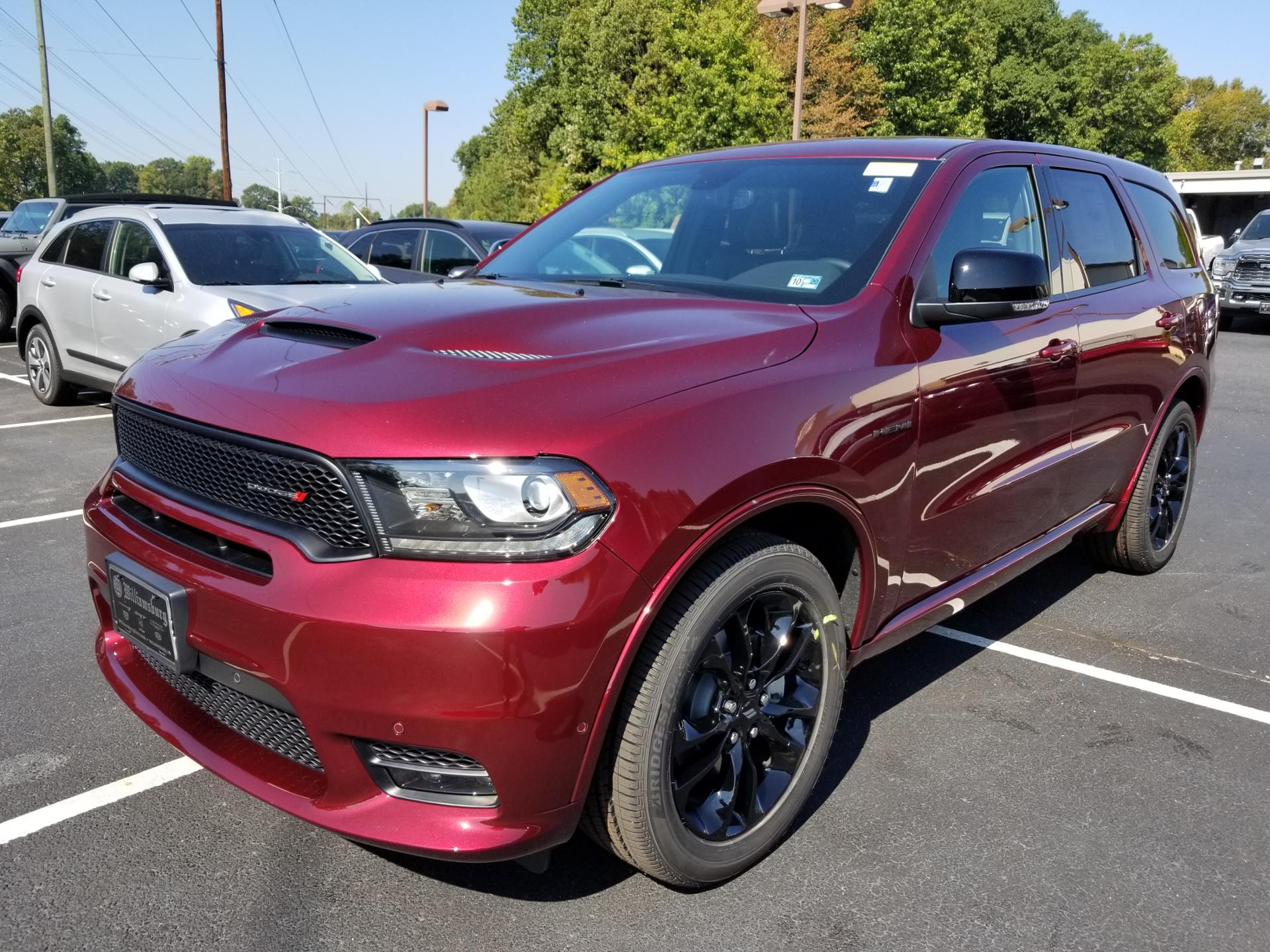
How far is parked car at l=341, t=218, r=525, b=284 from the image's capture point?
10.4m

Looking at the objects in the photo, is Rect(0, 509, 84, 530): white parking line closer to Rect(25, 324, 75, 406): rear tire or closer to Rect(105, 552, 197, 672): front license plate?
Rect(105, 552, 197, 672): front license plate

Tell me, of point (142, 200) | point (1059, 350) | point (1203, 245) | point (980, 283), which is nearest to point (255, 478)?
point (980, 283)

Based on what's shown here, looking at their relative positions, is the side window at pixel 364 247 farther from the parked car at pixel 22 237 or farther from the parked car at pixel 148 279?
the parked car at pixel 22 237

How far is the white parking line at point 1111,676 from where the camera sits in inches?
143

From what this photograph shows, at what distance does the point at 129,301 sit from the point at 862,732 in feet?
21.9

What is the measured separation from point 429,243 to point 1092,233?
26.1 feet

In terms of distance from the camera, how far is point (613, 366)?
7.41ft

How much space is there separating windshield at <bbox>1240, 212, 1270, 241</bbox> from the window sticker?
1866 centimetres

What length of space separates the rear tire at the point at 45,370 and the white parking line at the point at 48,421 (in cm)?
46

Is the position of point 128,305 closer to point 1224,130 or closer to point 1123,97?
point 1123,97

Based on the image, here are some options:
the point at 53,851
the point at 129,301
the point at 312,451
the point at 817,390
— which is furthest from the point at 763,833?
the point at 129,301

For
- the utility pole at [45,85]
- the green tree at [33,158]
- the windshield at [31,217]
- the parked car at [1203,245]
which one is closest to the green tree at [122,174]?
the green tree at [33,158]

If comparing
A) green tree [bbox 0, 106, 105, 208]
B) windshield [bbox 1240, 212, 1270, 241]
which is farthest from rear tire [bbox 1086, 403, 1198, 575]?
green tree [bbox 0, 106, 105, 208]


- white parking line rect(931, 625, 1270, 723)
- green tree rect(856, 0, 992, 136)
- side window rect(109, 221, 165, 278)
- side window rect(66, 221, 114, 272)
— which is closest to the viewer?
white parking line rect(931, 625, 1270, 723)
